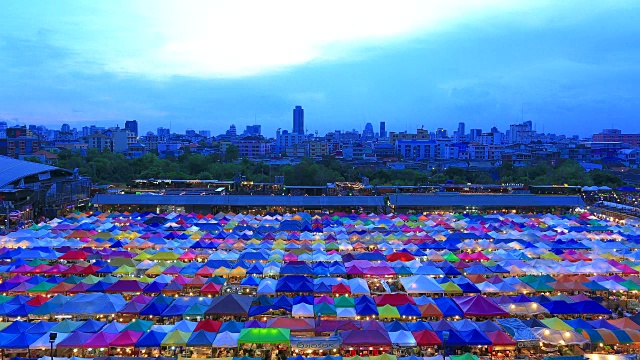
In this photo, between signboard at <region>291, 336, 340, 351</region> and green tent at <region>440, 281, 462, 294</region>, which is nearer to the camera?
signboard at <region>291, 336, 340, 351</region>

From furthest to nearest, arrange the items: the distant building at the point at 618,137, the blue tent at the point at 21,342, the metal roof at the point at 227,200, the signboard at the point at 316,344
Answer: the distant building at the point at 618,137 → the metal roof at the point at 227,200 → the signboard at the point at 316,344 → the blue tent at the point at 21,342

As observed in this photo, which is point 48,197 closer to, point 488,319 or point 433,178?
point 488,319

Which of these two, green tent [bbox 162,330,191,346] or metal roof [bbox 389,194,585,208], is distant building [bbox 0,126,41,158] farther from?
green tent [bbox 162,330,191,346]

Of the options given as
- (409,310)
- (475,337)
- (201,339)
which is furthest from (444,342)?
(201,339)

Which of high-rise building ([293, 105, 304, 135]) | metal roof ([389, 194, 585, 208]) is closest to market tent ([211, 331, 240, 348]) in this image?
metal roof ([389, 194, 585, 208])

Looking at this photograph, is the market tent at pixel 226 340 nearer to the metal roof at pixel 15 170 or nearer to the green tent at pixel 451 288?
the green tent at pixel 451 288

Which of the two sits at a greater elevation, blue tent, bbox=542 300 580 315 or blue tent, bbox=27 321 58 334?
blue tent, bbox=27 321 58 334

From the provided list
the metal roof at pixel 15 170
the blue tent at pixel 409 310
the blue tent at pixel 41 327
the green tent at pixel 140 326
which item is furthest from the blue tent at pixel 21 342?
the metal roof at pixel 15 170
